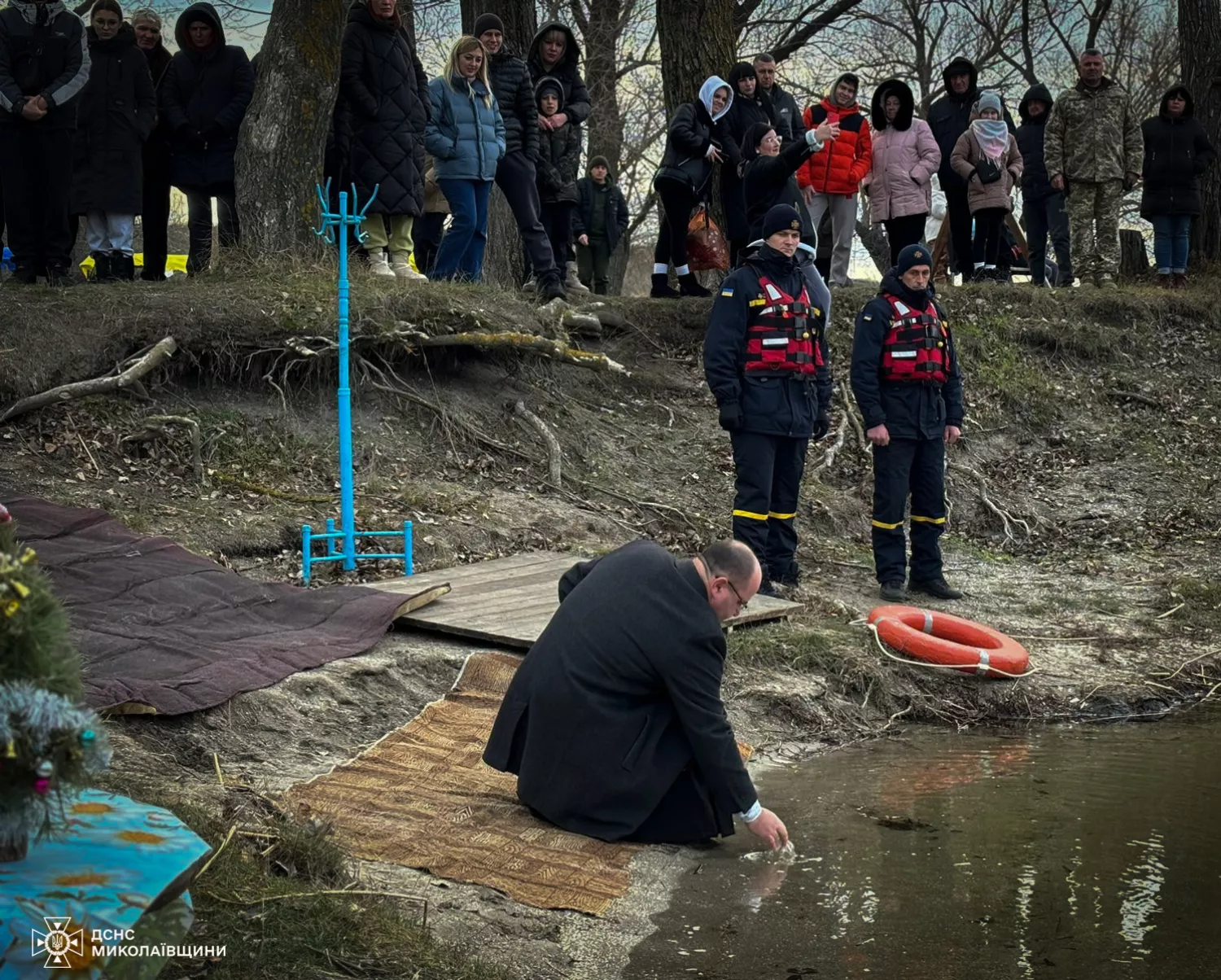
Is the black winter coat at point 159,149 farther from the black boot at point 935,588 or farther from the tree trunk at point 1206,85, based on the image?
the tree trunk at point 1206,85

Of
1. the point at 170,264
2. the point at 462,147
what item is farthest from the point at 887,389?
the point at 170,264

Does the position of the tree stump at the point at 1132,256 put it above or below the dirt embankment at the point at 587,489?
above

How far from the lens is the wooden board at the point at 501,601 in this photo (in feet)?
26.6

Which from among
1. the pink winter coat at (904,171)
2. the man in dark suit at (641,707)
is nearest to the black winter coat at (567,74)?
the pink winter coat at (904,171)

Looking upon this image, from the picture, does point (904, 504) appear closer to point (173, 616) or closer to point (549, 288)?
point (549, 288)

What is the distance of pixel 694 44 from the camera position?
50.1 feet

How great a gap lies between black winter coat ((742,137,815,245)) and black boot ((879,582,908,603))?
3.17 metres

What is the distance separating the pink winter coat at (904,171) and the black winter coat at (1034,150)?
2.44m

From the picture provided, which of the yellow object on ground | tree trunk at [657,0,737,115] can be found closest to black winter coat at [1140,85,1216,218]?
tree trunk at [657,0,737,115]

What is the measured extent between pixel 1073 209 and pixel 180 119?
9.62 meters

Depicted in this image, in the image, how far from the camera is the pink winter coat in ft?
47.9

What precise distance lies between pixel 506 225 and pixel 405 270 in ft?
9.71

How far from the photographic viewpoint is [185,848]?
3.72m

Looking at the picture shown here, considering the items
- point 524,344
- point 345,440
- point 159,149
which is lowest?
point 345,440
